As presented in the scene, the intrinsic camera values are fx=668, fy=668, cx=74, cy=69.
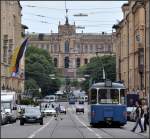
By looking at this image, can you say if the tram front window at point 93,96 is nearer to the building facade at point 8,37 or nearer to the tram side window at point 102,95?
the tram side window at point 102,95

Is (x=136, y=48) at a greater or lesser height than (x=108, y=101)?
greater

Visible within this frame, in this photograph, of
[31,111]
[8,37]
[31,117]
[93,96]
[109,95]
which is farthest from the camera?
[8,37]

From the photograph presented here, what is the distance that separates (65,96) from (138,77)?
105713mm

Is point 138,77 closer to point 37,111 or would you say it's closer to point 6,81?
point 6,81

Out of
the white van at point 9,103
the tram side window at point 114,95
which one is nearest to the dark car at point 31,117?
the white van at point 9,103

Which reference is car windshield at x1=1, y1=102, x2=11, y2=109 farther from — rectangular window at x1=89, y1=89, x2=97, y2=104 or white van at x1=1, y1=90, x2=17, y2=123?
rectangular window at x1=89, y1=89, x2=97, y2=104

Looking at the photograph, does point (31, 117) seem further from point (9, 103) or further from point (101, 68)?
point (101, 68)

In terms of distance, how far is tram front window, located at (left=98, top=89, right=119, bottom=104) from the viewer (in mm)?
41812

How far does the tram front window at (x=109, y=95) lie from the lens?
137 ft

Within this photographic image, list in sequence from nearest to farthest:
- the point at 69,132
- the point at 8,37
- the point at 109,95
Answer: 1. the point at 69,132
2. the point at 109,95
3. the point at 8,37

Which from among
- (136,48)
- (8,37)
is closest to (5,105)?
(8,37)

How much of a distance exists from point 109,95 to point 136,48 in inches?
2246

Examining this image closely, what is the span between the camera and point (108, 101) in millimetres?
41969

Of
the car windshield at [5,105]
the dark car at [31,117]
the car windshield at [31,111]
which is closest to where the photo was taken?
the dark car at [31,117]
